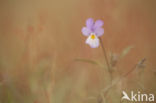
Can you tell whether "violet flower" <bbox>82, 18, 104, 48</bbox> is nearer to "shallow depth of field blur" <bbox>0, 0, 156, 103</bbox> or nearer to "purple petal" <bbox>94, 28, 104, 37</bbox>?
"purple petal" <bbox>94, 28, 104, 37</bbox>

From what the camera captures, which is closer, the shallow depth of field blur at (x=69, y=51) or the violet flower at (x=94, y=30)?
the violet flower at (x=94, y=30)

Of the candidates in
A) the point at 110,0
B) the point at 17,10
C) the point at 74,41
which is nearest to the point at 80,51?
the point at 74,41

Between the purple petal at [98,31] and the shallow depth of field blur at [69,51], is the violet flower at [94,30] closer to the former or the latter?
the purple petal at [98,31]

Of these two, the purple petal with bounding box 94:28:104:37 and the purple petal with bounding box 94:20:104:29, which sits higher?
the purple petal with bounding box 94:20:104:29

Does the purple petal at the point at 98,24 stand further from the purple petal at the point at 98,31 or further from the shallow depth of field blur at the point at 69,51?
the shallow depth of field blur at the point at 69,51

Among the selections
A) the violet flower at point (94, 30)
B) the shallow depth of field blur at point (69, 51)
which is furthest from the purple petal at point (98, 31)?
the shallow depth of field blur at point (69, 51)

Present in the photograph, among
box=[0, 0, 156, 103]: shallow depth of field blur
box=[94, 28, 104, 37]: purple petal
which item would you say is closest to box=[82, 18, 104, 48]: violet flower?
box=[94, 28, 104, 37]: purple petal

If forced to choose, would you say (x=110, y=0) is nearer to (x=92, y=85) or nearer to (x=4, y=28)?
(x=92, y=85)

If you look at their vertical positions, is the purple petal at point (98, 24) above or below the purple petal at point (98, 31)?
above
